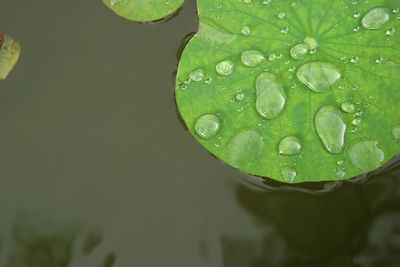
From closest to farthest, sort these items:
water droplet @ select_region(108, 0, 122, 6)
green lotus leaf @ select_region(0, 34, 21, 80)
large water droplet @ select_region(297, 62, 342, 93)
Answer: large water droplet @ select_region(297, 62, 342, 93) < water droplet @ select_region(108, 0, 122, 6) < green lotus leaf @ select_region(0, 34, 21, 80)

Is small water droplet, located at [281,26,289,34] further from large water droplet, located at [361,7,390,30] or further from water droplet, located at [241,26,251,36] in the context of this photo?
large water droplet, located at [361,7,390,30]

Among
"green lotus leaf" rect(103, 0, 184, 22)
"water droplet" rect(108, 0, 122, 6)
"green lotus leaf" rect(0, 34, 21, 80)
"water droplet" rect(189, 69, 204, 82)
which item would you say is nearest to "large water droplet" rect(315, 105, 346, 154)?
"water droplet" rect(189, 69, 204, 82)

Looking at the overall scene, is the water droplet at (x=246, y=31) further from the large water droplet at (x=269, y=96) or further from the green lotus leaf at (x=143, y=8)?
the green lotus leaf at (x=143, y=8)

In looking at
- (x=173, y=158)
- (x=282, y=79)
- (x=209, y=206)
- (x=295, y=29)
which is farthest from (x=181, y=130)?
(x=295, y=29)

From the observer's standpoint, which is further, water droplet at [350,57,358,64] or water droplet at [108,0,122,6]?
water droplet at [108,0,122,6]

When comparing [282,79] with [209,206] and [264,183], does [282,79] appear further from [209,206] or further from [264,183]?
[209,206]

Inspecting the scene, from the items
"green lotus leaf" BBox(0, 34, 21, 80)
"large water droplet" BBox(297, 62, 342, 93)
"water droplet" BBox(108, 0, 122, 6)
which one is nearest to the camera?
"large water droplet" BBox(297, 62, 342, 93)

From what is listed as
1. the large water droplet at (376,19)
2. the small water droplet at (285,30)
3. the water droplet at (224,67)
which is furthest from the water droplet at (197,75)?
the large water droplet at (376,19)

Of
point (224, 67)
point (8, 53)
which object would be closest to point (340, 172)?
point (224, 67)

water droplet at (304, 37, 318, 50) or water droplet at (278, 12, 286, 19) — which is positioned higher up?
water droplet at (278, 12, 286, 19)
